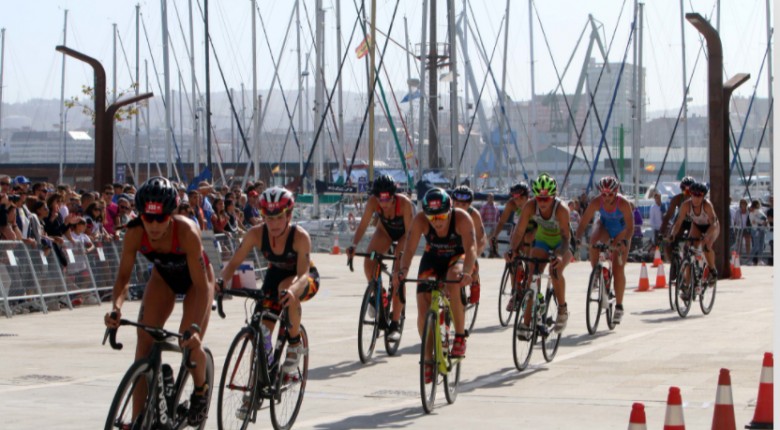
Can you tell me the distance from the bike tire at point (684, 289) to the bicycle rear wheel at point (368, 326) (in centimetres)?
622

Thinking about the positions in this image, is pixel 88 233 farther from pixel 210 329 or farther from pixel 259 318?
pixel 259 318

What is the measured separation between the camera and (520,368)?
1342 centimetres

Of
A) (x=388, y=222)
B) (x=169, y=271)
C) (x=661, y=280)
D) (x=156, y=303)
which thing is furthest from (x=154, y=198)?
(x=661, y=280)

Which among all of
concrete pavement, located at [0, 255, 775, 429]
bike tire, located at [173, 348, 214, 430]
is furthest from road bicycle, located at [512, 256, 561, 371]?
bike tire, located at [173, 348, 214, 430]

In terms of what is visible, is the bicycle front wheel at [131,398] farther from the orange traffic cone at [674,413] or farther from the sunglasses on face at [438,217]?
the sunglasses on face at [438,217]

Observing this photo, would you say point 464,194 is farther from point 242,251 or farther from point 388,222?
point 242,251

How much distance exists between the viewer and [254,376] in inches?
364

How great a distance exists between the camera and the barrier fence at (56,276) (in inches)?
747

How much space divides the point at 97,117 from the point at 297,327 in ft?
50.6

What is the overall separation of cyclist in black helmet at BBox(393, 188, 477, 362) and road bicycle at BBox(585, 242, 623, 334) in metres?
4.64

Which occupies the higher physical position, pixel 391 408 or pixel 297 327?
pixel 297 327

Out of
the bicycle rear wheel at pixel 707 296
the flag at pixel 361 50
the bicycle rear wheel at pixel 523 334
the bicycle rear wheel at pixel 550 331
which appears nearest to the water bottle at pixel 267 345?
the bicycle rear wheel at pixel 523 334

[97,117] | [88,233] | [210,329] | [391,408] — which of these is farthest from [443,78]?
[391,408]

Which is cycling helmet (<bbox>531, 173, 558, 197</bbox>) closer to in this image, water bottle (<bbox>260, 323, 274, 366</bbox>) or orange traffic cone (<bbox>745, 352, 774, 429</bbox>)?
orange traffic cone (<bbox>745, 352, 774, 429</bbox>)
